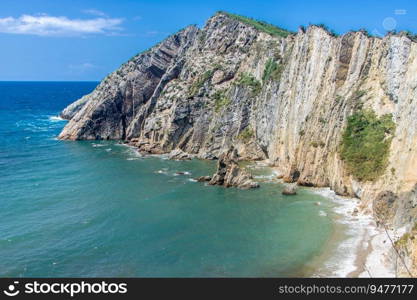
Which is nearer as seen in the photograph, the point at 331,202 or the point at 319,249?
the point at 319,249

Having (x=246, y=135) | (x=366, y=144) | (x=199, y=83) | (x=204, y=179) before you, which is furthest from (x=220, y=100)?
(x=366, y=144)

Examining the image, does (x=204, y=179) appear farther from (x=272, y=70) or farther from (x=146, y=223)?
(x=272, y=70)

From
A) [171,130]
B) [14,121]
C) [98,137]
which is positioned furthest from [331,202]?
[14,121]

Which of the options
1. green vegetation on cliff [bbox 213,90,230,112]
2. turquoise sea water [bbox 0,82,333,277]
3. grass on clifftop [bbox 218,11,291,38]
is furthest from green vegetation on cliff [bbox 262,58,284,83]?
turquoise sea water [bbox 0,82,333,277]

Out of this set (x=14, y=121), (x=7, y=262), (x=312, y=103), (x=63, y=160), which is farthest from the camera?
(x=14, y=121)

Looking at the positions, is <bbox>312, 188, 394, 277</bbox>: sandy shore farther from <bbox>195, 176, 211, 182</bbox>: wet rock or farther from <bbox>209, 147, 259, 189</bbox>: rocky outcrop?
<bbox>195, 176, 211, 182</bbox>: wet rock

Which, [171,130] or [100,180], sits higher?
[171,130]

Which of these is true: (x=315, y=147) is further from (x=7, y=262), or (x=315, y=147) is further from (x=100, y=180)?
(x=7, y=262)
